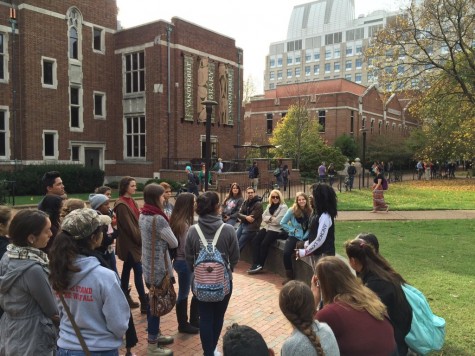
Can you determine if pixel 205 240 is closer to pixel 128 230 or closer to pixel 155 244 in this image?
pixel 155 244

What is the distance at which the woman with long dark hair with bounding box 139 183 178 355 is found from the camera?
4441 mm

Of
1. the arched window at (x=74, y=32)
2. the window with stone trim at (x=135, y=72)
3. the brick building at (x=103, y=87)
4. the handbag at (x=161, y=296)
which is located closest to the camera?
the handbag at (x=161, y=296)

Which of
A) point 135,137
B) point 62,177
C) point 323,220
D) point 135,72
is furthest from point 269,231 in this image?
point 135,72

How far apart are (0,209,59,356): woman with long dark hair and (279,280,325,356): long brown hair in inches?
67.6

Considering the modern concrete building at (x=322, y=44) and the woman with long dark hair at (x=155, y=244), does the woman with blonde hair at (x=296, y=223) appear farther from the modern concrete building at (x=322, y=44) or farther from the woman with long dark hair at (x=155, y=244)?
the modern concrete building at (x=322, y=44)

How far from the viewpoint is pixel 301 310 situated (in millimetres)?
Answer: 2436

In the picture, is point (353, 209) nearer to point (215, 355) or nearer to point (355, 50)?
point (215, 355)

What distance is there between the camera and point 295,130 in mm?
35094

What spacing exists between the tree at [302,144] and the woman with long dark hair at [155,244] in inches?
1189

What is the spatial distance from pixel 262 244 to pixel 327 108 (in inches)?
1695

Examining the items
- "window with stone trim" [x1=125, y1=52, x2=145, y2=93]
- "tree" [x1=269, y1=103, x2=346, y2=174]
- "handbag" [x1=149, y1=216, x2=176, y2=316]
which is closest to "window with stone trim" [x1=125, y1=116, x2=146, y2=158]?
"window with stone trim" [x1=125, y1=52, x2=145, y2=93]

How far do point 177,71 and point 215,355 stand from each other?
24839 mm

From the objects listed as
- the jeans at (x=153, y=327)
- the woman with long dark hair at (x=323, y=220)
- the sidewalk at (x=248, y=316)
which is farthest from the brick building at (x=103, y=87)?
the woman with long dark hair at (x=323, y=220)

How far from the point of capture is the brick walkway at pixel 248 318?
189 inches
